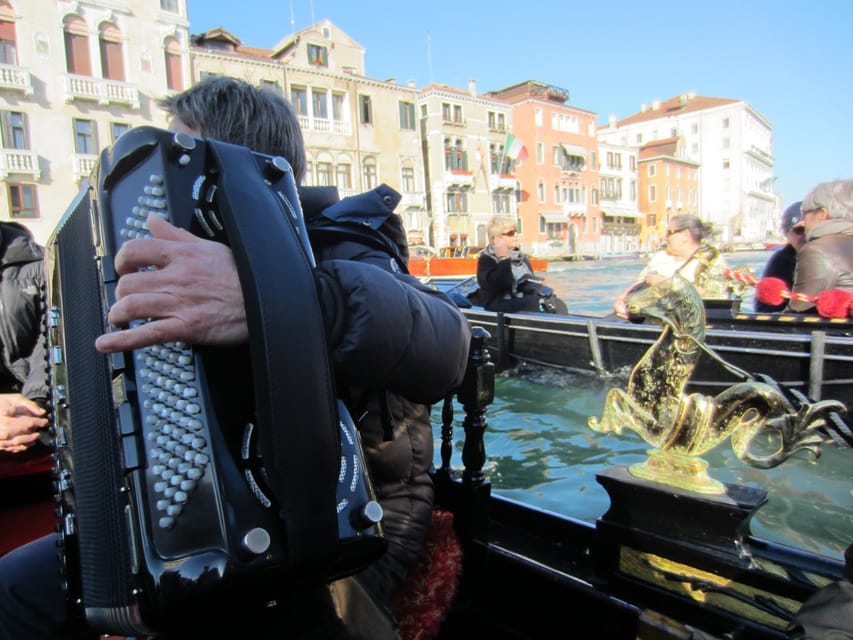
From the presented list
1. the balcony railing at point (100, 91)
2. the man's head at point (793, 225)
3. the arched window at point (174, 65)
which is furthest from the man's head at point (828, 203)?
the arched window at point (174, 65)

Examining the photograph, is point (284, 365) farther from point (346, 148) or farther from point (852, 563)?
point (346, 148)

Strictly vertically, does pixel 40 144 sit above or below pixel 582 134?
below

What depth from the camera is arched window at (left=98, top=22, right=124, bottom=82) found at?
2098 cm

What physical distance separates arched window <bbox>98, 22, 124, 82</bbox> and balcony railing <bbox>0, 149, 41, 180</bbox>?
13.4 ft

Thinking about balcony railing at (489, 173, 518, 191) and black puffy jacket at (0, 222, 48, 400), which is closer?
black puffy jacket at (0, 222, 48, 400)

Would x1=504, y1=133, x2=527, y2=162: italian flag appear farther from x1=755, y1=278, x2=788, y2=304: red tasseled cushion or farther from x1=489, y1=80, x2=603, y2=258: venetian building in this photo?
x1=755, y1=278, x2=788, y2=304: red tasseled cushion

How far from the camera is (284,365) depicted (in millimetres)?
791

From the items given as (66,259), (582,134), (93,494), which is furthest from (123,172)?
(582,134)

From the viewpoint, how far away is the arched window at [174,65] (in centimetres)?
2223

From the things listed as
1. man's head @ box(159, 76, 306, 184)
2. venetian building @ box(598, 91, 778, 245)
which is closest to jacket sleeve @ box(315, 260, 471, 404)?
man's head @ box(159, 76, 306, 184)

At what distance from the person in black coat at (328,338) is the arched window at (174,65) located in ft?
80.0

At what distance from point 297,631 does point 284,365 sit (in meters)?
0.43

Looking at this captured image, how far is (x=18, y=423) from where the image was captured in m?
1.75

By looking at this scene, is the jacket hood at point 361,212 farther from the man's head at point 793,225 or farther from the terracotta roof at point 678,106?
the terracotta roof at point 678,106
